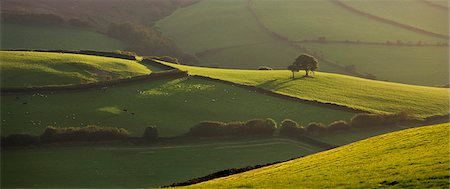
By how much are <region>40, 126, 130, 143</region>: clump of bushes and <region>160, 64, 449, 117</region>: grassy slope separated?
97.9 ft

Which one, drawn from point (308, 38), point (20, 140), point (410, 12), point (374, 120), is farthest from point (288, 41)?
point (20, 140)

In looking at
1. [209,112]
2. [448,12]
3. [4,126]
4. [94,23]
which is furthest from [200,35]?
[4,126]

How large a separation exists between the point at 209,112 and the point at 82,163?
22633 millimetres

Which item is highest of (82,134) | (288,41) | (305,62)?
(288,41)

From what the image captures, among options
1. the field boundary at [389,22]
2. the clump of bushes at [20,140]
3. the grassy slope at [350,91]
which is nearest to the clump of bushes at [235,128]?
the grassy slope at [350,91]

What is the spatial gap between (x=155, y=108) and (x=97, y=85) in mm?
10638

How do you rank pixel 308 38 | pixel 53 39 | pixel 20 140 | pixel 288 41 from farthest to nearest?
pixel 308 38 < pixel 288 41 < pixel 53 39 < pixel 20 140

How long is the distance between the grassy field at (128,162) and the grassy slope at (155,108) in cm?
459

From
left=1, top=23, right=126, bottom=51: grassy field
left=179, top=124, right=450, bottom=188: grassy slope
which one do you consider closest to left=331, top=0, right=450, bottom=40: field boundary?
left=1, top=23, right=126, bottom=51: grassy field

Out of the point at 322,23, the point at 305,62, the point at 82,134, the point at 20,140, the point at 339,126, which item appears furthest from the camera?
the point at 322,23

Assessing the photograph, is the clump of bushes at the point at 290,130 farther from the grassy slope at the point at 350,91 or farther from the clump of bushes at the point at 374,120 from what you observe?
the grassy slope at the point at 350,91

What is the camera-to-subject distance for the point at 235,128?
71.1 meters

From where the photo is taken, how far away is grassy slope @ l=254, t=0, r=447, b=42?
14200cm

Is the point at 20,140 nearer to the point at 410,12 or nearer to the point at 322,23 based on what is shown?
the point at 322,23
